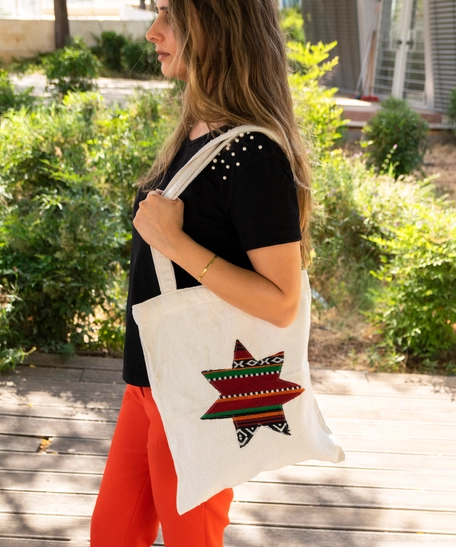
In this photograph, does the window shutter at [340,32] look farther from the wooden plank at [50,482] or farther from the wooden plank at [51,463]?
the wooden plank at [50,482]

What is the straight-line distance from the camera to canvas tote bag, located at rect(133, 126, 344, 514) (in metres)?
1.37

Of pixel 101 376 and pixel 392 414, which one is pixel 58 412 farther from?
pixel 392 414

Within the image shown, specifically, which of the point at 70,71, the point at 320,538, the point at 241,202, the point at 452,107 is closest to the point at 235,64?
the point at 241,202

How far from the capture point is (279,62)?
1.40 meters

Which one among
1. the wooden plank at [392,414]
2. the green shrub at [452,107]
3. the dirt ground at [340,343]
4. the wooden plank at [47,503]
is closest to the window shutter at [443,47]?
the green shrub at [452,107]

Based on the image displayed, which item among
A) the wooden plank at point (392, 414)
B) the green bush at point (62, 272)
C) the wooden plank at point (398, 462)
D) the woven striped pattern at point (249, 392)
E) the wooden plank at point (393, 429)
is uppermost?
the woven striped pattern at point (249, 392)

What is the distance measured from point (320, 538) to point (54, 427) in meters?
1.19

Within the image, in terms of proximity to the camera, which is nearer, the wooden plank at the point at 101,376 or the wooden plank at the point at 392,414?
the wooden plank at the point at 392,414

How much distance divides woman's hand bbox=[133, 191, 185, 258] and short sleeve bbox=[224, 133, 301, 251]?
0.37 feet

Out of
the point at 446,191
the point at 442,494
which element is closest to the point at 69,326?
the point at 442,494

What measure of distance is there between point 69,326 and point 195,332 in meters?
2.52

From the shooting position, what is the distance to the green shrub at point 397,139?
8.41m

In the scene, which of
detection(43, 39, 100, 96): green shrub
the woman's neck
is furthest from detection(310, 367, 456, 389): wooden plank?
detection(43, 39, 100, 96): green shrub

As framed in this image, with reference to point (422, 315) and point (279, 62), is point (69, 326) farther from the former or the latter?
point (279, 62)
